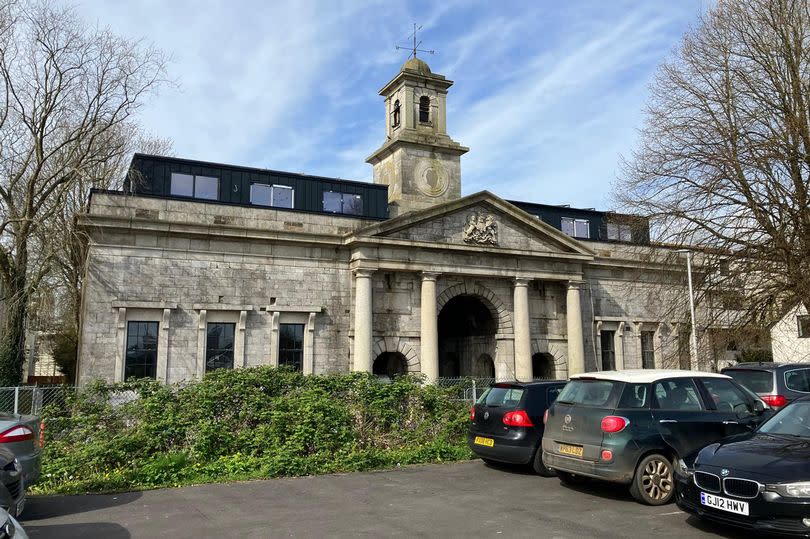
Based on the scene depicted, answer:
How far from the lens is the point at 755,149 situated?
17.4 meters

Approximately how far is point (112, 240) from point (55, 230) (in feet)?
5.92

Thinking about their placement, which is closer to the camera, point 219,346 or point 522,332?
point 219,346

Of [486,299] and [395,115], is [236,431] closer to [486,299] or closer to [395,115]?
[486,299]

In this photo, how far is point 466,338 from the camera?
3209 cm

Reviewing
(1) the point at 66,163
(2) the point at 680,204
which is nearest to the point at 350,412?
(2) the point at 680,204

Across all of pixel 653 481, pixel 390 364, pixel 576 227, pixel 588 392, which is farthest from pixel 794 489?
pixel 576 227

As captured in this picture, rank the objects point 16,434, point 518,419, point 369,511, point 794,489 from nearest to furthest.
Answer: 1. point 794,489
2. point 16,434
3. point 369,511
4. point 518,419

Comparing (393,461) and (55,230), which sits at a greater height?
(55,230)

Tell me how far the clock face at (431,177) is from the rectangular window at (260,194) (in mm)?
7315

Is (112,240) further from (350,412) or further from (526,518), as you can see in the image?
(526,518)

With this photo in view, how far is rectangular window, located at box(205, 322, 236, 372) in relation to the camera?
2362 cm

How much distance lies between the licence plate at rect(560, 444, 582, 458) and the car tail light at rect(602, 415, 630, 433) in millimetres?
521

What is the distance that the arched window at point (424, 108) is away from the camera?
104 feet

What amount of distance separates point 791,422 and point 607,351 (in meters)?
24.8
